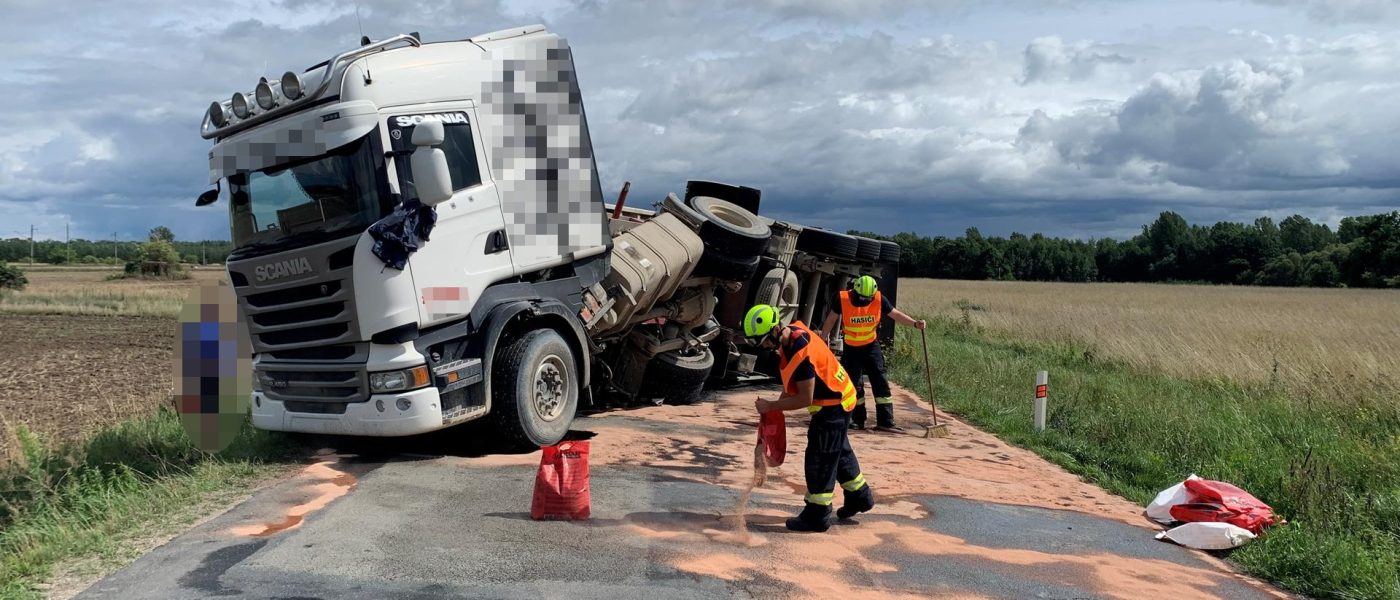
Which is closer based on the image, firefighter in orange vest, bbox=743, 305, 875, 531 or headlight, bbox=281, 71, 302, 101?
firefighter in orange vest, bbox=743, 305, 875, 531

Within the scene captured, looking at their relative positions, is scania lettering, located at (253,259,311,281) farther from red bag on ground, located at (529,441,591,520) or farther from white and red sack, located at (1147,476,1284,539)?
white and red sack, located at (1147,476,1284,539)

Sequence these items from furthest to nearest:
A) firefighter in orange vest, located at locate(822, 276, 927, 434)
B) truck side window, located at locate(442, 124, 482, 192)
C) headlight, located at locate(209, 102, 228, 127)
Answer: firefighter in orange vest, located at locate(822, 276, 927, 434) → headlight, located at locate(209, 102, 228, 127) → truck side window, located at locate(442, 124, 482, 192)

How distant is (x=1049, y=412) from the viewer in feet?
37.2

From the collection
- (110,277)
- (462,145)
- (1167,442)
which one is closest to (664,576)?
(462,145)

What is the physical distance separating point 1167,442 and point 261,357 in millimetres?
7854

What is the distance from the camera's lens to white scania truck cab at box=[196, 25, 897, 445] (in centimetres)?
665

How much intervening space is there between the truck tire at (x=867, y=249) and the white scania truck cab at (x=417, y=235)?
589cm

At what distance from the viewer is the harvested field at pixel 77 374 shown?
433 inches

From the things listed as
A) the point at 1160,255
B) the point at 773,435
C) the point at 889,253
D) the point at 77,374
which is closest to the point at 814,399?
the point at 773,435

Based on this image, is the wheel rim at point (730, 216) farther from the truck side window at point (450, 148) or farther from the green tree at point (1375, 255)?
the green tree at point (1375, 255)

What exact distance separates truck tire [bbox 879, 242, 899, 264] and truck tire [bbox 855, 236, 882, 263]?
129mm

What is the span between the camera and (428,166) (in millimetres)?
6547

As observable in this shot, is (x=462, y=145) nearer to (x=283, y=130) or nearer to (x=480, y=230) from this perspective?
(x=480, y=230)

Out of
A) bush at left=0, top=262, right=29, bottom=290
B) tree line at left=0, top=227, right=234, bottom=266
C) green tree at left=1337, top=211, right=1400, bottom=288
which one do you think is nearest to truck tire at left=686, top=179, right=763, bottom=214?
bush at left=0, top=262, right=29, bottom=290
